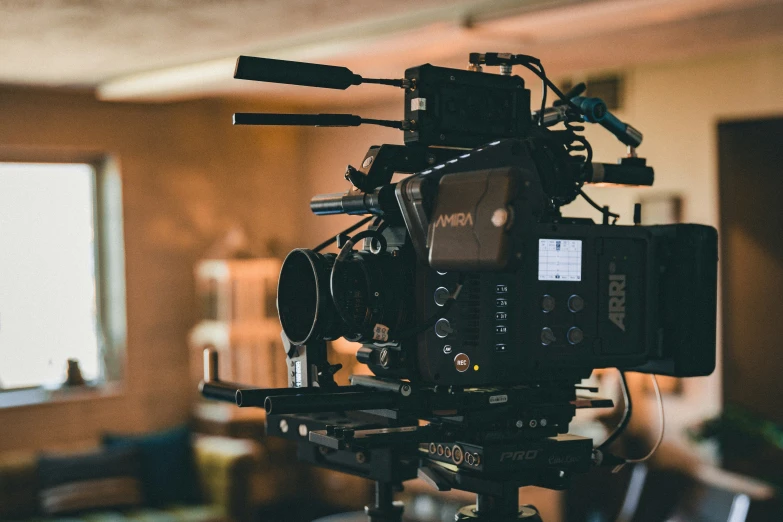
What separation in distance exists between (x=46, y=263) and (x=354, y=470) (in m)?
3.81

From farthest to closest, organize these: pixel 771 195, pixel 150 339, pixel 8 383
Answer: pixel 150 339 → pixel 8 383 → pixel 771 195

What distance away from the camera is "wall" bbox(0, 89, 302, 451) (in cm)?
481

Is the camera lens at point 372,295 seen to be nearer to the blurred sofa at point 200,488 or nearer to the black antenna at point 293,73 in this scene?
the black antenna at point 293,73

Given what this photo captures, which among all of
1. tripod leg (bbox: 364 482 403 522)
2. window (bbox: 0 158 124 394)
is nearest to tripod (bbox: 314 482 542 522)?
tripod leg (bbox: 364 482 403 522)

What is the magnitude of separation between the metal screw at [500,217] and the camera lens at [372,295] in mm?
231

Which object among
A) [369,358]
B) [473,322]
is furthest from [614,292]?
[369,358]

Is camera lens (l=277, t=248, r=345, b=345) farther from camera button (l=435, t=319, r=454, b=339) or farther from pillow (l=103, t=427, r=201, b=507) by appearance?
pillow (l=103, t=427, r=201, b=507)

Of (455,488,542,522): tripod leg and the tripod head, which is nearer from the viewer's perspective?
the tripod head

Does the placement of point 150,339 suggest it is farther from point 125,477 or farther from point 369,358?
point 369,358

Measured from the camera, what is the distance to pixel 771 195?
410cm

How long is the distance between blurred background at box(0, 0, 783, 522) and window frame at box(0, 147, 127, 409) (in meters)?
0.02

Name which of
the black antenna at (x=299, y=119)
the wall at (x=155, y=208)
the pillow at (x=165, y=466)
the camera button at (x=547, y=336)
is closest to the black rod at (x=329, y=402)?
the camera button at (x=547, y=336)

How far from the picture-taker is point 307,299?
5.08 feet

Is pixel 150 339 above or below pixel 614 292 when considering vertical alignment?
below
